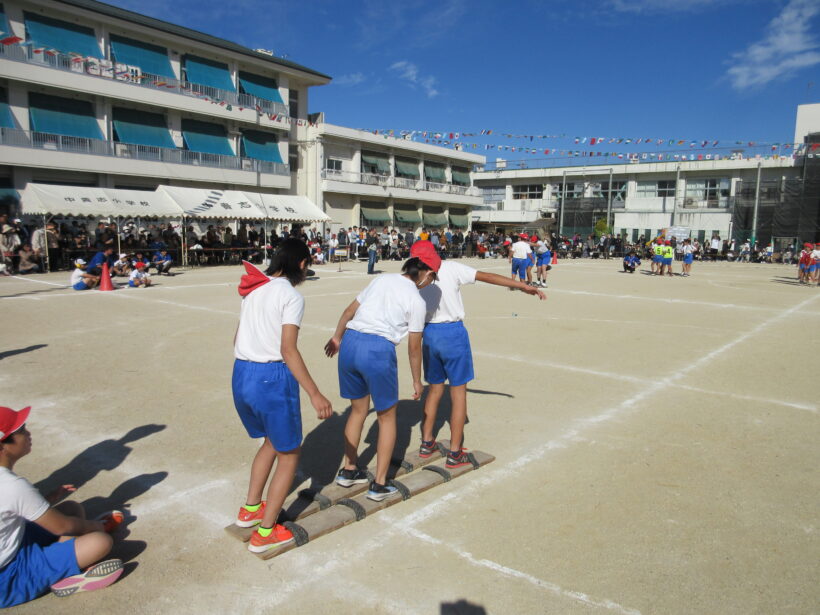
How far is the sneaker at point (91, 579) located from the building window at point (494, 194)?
191 ft

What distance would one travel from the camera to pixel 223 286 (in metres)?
15.9

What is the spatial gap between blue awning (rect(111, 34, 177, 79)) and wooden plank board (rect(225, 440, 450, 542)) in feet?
99.9

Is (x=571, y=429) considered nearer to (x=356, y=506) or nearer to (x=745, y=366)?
(x=356, y=506)

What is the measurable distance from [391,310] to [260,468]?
4.01 feet

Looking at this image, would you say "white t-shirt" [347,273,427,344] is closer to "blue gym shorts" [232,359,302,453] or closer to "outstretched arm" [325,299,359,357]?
"outstretched arm" [325,299,359,357]

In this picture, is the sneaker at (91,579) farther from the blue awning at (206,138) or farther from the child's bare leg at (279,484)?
the blue awning at (206,138)

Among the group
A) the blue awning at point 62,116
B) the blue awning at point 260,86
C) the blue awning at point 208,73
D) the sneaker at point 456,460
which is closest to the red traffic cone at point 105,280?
the sneaker at point 456,460

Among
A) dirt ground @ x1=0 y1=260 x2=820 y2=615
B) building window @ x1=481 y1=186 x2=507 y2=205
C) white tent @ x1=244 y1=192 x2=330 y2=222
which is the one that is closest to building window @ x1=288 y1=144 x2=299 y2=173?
white tent @ x1=244 y1=192 x2=330 y2=222

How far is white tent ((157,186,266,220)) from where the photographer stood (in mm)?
21656

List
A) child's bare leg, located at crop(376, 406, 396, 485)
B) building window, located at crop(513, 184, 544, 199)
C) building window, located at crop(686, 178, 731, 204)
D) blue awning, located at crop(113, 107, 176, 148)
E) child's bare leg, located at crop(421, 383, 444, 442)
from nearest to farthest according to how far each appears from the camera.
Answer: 1. child's bare leg, located at crop(376, 406, 396, 485)
2. child's bare leg, located at crop(421, 383, 444, 442)
3. blue awning, located at crop(113, 107, 176, 148)
4. building window, located at crop(686, 178, 731, 204)
5. building window, located at crop(513, 184, 544, 199)

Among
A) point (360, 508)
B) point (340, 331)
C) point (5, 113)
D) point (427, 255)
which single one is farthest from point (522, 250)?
point (5, 113)

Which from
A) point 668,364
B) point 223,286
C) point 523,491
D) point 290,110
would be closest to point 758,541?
point 523,491

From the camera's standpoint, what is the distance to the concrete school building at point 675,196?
42.5 meters

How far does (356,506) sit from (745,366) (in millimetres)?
6313
